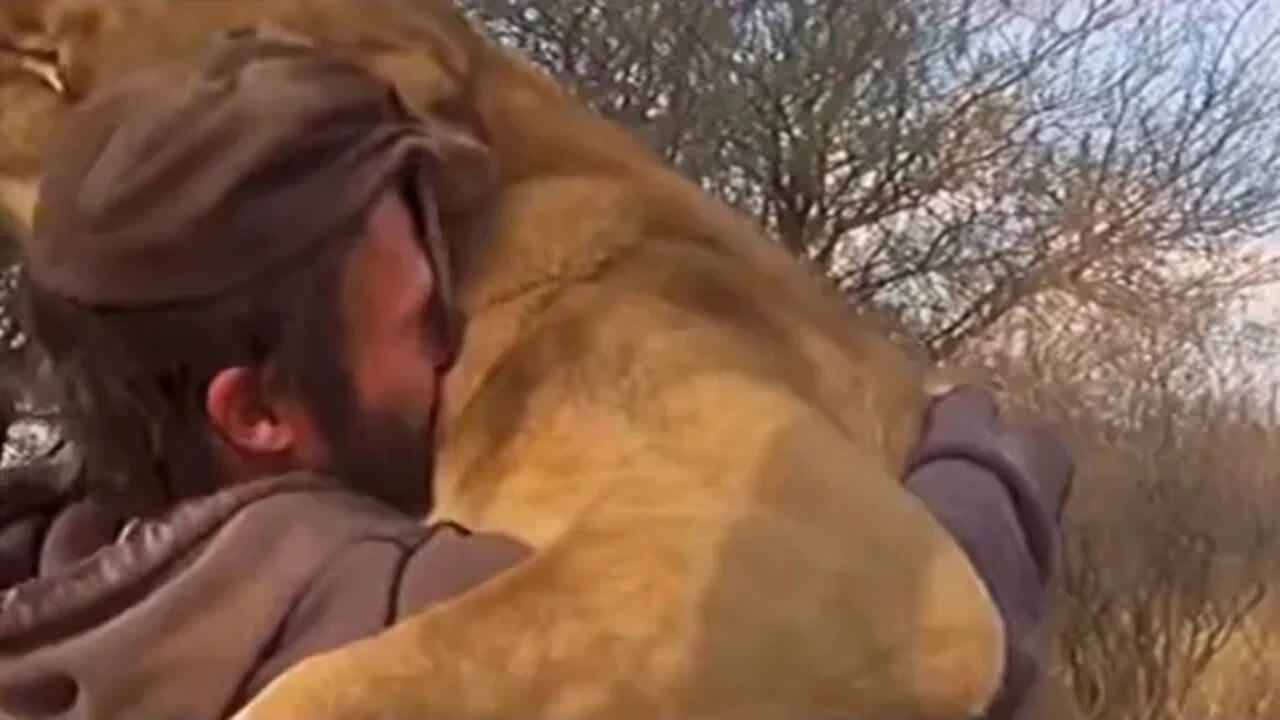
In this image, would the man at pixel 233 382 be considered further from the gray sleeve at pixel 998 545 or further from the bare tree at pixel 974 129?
the bare tree at pixel 974 129

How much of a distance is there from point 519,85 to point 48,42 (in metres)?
0.22

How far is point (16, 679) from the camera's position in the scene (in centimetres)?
68

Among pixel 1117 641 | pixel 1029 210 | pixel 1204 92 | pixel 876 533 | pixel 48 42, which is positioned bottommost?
pixel 1117 641

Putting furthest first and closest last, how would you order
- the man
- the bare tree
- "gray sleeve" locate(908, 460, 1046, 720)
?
the bare tree, "gray sleeve" locate(908, 460, 1046, 720), the man

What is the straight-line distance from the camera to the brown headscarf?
0.71 metres

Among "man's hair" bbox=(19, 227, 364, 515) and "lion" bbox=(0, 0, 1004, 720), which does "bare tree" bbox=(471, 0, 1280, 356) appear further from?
"man's hair" bbox=(19, 227, 364, 515)

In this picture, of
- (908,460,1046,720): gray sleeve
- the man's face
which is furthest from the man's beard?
(908,460,1046,720): gray sleeve

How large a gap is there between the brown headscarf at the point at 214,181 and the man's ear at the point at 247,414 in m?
0.03

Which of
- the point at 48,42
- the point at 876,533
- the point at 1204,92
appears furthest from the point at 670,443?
the point at 1204,92

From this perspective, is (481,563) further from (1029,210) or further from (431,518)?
(1029,210)

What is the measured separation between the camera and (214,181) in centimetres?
71

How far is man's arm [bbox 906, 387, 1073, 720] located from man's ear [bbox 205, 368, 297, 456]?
242 mm

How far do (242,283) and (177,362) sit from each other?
0.12 feet

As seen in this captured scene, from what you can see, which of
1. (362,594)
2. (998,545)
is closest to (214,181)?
(362,594)
